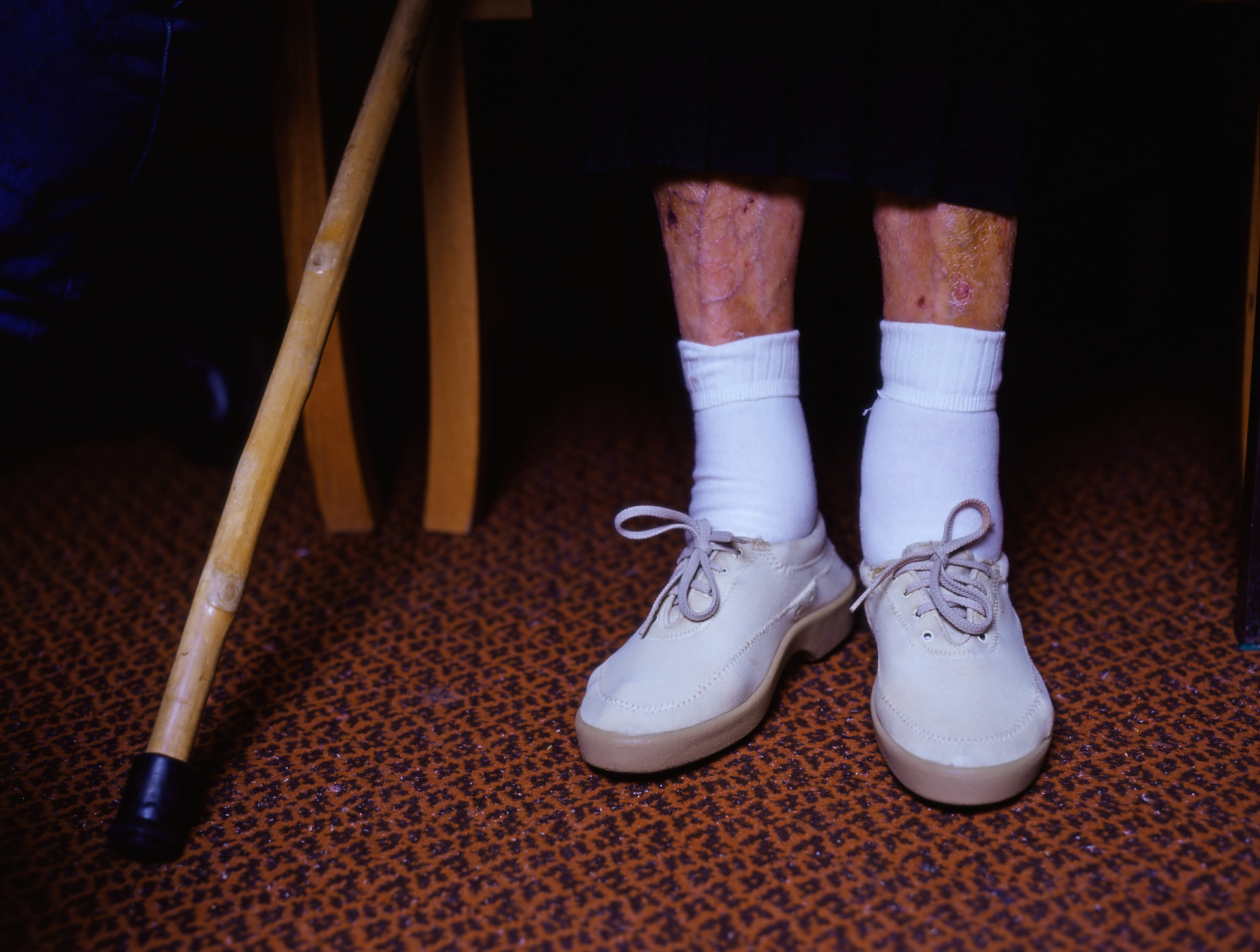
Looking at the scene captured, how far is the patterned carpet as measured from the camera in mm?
456

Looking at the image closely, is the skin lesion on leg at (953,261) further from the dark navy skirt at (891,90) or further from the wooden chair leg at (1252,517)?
the wooden chair leg at (1252,517)

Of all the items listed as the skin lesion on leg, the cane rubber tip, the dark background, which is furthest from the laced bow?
the cane rubber tip

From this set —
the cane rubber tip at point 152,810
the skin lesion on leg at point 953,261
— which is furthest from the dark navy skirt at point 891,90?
the cane rubber tip at point 152,810

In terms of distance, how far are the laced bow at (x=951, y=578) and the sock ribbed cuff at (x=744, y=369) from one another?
0.42ft

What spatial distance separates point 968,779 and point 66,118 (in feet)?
2.05

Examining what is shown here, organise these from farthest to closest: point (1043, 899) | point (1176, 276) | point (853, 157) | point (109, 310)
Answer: point (1176, 276) → point (109, 310) → point (853, 157) → point (1043, 899)

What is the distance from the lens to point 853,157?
0.55m

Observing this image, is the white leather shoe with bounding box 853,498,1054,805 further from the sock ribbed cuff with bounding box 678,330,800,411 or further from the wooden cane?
the wooden cane

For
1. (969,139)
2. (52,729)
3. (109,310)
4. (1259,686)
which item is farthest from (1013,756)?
(109,310)

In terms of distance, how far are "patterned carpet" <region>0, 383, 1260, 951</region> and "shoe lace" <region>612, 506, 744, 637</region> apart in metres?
0.09

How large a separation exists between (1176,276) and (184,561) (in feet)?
4.14

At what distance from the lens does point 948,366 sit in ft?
1.85

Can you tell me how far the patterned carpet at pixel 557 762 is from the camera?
456mm

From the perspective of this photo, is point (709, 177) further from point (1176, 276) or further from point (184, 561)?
point (1176, 276)
